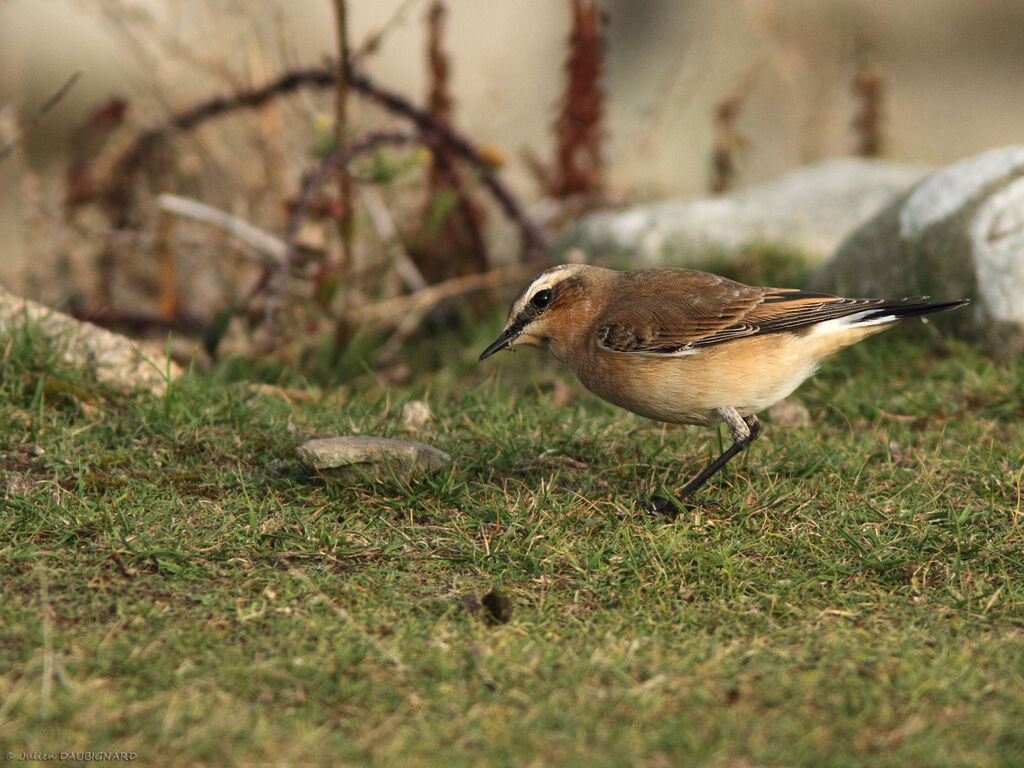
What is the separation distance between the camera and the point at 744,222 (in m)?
9.91

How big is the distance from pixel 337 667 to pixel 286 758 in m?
0.50

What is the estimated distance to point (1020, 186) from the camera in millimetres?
7281

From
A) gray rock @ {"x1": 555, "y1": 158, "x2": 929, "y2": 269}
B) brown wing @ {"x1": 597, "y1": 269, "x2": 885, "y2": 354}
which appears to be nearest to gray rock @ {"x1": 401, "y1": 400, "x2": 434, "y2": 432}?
brown wing @ {"x1": 597, "y1": 269, "x2": 885, "y2": 354}

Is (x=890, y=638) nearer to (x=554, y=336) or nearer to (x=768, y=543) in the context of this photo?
(x=768, y=543)

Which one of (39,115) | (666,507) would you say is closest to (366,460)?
(666,507)

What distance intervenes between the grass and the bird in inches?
14.5

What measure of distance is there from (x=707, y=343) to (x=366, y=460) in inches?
65.6

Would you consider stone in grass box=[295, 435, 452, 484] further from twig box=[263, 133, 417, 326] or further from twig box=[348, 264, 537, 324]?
A: twig box=[348, 264, 537, 324]

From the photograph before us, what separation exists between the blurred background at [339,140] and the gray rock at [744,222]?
727mm

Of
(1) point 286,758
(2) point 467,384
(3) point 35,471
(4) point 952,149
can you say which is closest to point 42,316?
(3) point 35,471

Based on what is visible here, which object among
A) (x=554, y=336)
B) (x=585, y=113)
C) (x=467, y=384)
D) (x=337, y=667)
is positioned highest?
(x=585, y=113)

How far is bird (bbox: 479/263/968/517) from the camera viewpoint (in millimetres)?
5145

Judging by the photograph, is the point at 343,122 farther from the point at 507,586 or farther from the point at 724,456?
the point at 507,586

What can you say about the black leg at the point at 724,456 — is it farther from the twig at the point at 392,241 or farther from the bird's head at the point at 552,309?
the twig at the point at 392,241
